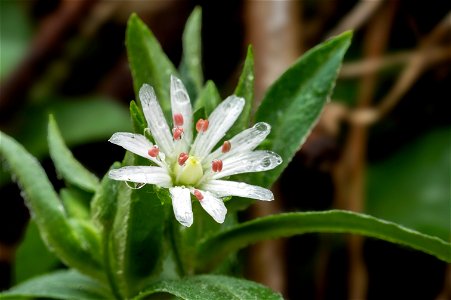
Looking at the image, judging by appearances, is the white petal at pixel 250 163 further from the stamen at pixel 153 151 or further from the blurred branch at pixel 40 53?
the blurred branch at pixel 40 53

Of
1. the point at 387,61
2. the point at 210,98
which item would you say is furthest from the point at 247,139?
the point at 387,61

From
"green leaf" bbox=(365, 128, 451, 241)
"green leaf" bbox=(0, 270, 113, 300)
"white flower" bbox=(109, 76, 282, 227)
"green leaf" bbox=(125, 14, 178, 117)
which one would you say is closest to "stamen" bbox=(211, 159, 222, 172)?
"white flower" bbox=(109, 76, 282, 227)

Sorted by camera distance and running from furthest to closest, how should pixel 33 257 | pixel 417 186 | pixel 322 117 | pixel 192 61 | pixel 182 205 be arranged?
pixel 322 117 → pixel 417 186 → pixel 33 257 → pixel 192 61 → pixel 182 205

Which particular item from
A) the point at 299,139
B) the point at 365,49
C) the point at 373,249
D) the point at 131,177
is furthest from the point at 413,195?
the point at 131,177

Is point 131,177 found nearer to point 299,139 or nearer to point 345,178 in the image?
point 299,139

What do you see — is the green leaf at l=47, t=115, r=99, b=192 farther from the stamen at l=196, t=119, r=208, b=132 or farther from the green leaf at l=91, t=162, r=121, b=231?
the stamen at l=196, t=119, r=208, b=132

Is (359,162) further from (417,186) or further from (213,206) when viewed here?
(213,206)
